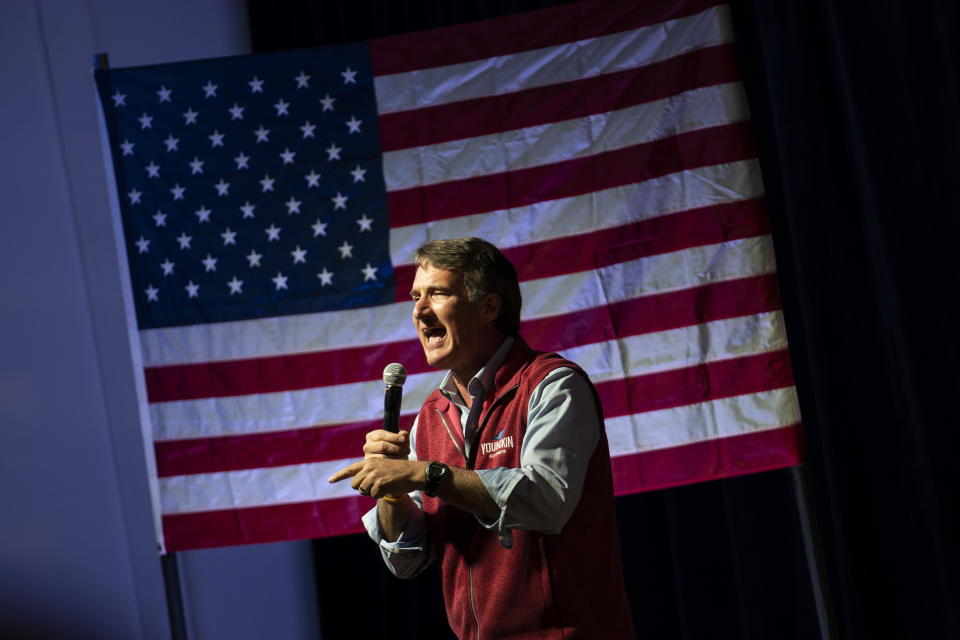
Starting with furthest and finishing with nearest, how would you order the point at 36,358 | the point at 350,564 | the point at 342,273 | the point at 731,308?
the point at 350,564
the point at 36,358
the point at 342,273
the point at 731,308

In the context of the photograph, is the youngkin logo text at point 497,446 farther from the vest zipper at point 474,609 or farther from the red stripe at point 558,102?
the red stripe at point 558,102

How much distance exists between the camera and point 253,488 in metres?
2.73

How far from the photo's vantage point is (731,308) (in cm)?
256

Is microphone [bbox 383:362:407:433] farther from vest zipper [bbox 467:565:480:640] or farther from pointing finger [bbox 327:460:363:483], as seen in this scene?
vest zipper [bbox 467:565:480:640]

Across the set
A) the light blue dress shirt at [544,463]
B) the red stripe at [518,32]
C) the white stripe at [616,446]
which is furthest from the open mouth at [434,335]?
the red stripe at [518,32]

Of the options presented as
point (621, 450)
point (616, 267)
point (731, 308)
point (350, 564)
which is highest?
point (616, 267)

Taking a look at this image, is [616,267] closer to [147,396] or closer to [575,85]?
[575,85]

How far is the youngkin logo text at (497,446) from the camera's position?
1608mm

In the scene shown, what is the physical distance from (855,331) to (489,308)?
4.86 feet

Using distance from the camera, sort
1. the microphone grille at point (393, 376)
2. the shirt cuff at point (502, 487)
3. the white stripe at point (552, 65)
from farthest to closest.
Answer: the white stripe at point (552, 65)
the microphone grille at point (393, 376)
the shirt cuff at point (502, 487)

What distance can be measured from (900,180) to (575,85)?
1.05 meters

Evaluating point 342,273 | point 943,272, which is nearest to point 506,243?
point 342,273

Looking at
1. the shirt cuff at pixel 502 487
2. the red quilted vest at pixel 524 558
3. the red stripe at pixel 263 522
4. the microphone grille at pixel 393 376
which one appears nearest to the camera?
the shirt cuff at pixel 502 487

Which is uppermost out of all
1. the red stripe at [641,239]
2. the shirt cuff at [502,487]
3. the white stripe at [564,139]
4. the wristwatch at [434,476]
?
the white stripe at [564,139]
